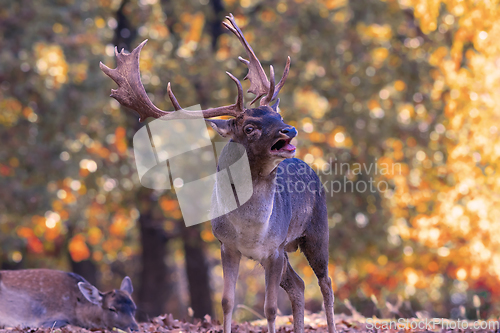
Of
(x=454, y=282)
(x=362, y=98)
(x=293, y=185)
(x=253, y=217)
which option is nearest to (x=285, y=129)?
(x=253, y=217)

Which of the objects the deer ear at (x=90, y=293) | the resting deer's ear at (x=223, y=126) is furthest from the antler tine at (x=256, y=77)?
the deer ear at (x=90, y=293)

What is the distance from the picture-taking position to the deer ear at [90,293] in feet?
26.0

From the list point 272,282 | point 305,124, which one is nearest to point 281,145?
point 272,282

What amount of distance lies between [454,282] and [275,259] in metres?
12.3

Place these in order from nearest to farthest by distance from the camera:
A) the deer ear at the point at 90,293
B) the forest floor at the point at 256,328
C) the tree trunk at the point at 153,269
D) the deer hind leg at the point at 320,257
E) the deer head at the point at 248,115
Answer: the deer head at the point at 248,115
the deer hind leg at the point at 320,257
the forest floor at the point at 256,328
the deer ear at the point at 90,293
the tree trunk at the point at 153,269

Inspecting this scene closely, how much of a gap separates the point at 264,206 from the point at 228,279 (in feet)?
2.47

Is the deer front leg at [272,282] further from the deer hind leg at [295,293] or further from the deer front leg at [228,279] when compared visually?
the deer hind leg at [295,293]

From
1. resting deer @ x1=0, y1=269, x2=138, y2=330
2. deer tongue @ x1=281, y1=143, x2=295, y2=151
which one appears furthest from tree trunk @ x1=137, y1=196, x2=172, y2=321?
deer tongue @ x1=281, y1=143, x2=295, y2=151

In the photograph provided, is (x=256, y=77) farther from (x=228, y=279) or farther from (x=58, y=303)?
(x=58, y=303)

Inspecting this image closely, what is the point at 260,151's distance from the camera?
201 inches

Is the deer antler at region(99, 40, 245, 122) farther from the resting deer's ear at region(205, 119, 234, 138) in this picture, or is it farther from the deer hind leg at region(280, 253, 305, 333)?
the deer hind leg at region(280, 253, 305, 333)

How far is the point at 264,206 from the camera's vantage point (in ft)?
17.1

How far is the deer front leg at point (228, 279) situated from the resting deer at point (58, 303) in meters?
2.59

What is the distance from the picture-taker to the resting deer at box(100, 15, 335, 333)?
517 cm
